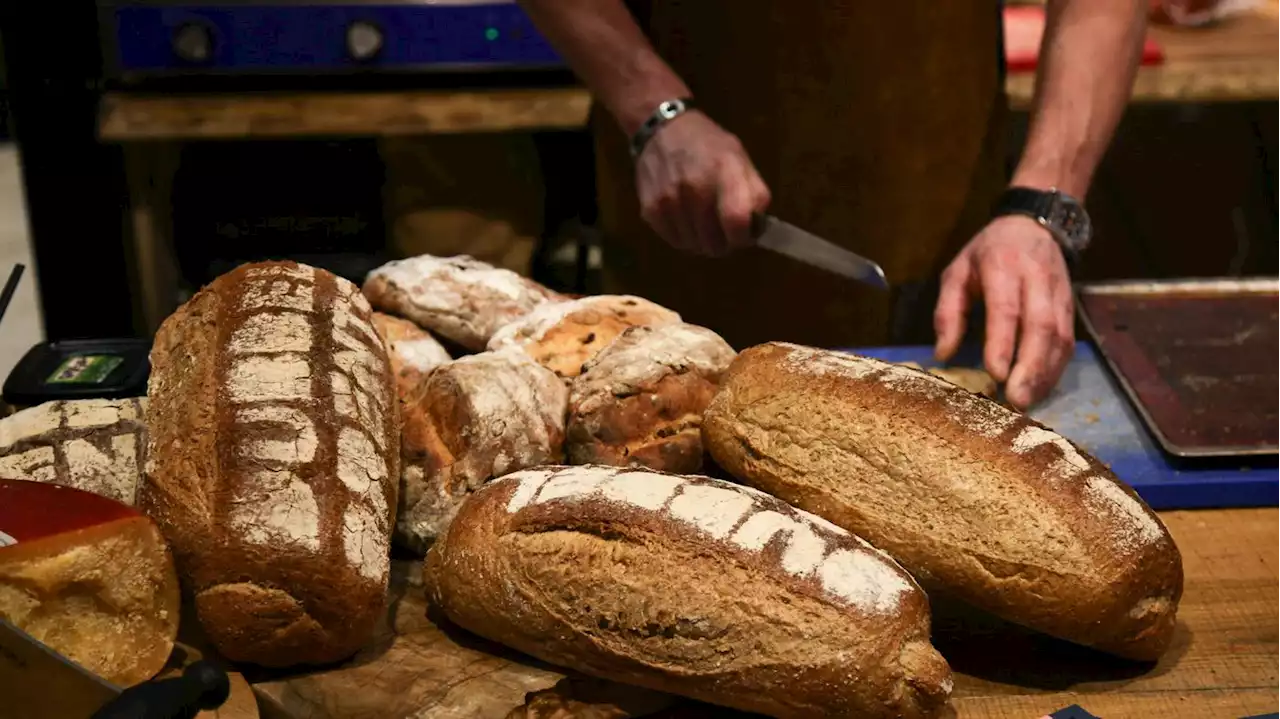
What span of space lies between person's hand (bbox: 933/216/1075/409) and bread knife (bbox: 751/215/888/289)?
10 cm

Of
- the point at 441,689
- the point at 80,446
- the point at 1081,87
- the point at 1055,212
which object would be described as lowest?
the point at 441,689

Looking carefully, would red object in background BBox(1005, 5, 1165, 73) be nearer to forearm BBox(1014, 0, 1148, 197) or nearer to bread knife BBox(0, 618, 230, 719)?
forearm BBox(1014, 0, 1148, 197)

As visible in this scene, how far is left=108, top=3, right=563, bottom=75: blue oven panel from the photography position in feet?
7.52

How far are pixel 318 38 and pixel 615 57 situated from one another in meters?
0.88

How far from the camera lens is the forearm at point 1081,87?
1659 millimetres

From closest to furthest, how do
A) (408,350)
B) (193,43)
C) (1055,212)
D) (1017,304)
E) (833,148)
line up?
(408,350) < (1017,304) < (1055,212) < (833,148) < (193,43)

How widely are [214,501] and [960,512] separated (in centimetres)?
60

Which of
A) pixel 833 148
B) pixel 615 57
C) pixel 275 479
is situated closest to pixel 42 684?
pixel 275 479

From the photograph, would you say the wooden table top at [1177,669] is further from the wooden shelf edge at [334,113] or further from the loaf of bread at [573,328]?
the wooden shelf edge at [334,113]

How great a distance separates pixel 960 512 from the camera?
101cm

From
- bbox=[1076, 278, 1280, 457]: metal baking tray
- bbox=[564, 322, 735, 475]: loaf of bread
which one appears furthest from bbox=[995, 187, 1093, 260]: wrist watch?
bbox=[564, 322, 735, 475]: loaf of bread

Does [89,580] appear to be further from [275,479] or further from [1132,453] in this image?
[1132,453]

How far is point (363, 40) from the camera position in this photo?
7.68ft

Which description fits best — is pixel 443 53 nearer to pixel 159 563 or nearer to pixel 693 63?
pixel 693 63
